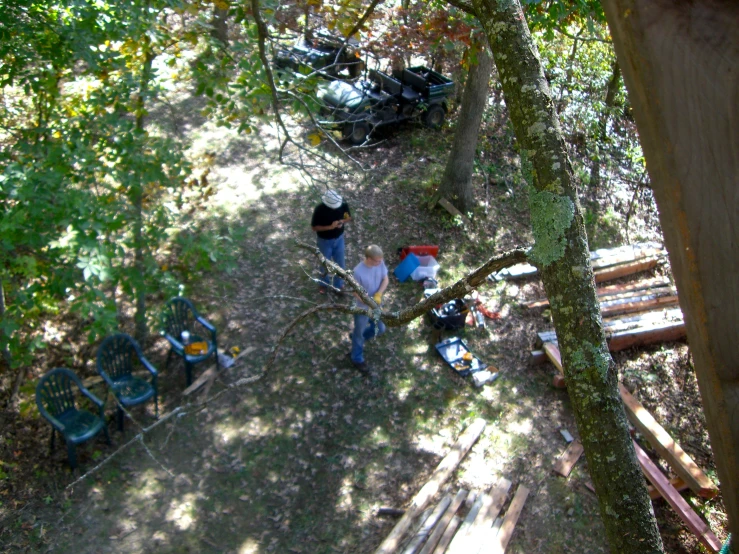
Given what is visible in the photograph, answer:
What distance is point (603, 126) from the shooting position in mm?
12391

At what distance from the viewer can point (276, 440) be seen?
646 centimetres

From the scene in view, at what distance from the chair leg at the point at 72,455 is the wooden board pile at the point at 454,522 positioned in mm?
3341

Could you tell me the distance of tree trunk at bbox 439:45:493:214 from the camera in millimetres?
9180

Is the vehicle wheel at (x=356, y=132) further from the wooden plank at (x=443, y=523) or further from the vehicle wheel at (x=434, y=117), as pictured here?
the wooden plank at (x=443, y=523)

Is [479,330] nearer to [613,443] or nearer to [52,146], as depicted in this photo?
[52,146]

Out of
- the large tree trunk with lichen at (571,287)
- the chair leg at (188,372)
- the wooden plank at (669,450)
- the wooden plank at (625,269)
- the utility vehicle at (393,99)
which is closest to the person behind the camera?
the large tree trunk with lichen at (571,287)

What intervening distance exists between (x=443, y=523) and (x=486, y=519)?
0.44 m

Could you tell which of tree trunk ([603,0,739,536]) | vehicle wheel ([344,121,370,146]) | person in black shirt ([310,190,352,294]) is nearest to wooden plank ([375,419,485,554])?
person in black shirt ([310,190,352,294])

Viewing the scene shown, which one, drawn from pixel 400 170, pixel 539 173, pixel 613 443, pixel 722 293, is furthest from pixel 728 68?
pixel 400 170

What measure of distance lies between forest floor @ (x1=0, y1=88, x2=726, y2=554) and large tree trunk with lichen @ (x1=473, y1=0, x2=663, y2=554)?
3.59 m

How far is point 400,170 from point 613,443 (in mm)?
9916

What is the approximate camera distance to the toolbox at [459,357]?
289 inches

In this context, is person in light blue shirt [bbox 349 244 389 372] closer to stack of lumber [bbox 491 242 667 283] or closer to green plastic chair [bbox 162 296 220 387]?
green plastic chair [bbox 162 296 220 387]

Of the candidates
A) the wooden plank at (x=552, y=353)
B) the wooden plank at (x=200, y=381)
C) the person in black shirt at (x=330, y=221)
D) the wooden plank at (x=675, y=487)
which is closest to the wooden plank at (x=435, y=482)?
the wooden plank at (x=552, y=353)
